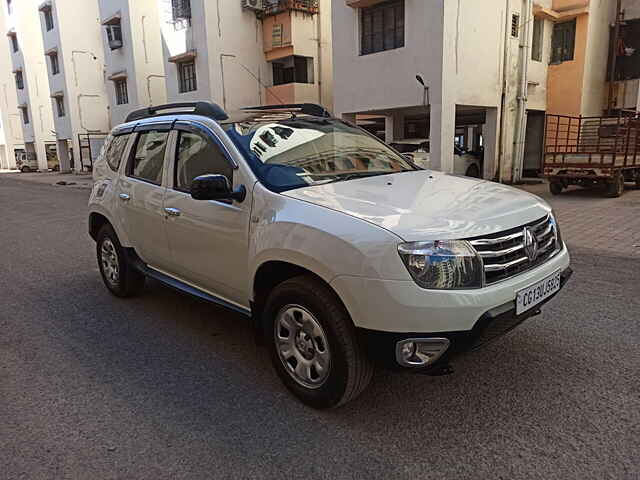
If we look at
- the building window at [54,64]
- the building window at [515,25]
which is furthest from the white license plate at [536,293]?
the building window at [54,64]

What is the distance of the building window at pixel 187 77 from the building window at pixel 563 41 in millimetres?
13838

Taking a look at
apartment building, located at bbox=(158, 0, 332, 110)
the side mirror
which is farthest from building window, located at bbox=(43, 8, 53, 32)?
the side mirror

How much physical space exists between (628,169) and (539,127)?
210 inches

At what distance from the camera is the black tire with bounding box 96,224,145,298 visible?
4809 mm

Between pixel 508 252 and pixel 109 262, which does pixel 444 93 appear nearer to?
pixel 109 262

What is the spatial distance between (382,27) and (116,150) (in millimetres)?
11607

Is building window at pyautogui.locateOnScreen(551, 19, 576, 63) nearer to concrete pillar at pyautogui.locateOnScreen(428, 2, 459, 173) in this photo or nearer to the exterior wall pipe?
the exterior wall pipe

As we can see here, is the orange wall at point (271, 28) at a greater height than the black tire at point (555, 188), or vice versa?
the orange wall at point (271, 28)

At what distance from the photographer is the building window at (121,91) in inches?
1024

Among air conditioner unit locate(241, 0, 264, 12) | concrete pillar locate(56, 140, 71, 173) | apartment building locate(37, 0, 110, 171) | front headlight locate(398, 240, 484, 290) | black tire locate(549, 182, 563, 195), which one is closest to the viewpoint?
front headlight locate(398, 240, 484, 290)

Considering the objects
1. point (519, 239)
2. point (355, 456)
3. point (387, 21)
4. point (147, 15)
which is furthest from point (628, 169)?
point (147, 15)

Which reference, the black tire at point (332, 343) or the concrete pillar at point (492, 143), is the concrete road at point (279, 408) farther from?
the concrete pillar at point (492, 143)

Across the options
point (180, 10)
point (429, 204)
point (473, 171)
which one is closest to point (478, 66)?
point (473, 171)

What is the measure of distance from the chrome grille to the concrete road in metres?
0.83
